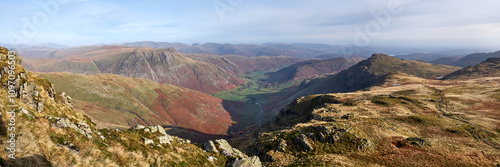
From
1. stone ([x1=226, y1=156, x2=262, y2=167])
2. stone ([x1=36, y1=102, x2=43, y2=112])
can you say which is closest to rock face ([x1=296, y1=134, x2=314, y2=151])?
stone ([x1=226, y1=156, x2=262, y2=167])

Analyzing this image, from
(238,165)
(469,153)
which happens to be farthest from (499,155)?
(238,165)

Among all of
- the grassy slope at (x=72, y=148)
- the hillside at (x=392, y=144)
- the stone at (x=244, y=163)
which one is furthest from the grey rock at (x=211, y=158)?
the hillside at (x=392, y=144)

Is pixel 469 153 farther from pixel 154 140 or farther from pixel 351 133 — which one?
pixel 154 140

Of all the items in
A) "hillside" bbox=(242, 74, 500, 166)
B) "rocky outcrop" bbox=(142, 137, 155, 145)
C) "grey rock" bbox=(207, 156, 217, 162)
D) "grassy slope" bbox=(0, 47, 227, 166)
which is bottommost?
"hillside" bbox=(242, 74, 500, 166)

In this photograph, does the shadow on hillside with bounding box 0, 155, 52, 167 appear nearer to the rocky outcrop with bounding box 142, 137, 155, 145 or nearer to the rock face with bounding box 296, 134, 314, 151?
the rocky outcrop with bounding box 142, 137, 155, 145

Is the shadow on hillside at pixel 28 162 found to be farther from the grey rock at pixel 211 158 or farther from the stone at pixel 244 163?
the stone at pixel 244 163

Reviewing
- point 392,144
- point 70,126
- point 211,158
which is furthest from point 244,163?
point 392,144

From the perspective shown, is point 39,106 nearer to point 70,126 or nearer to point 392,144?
point 70,126
